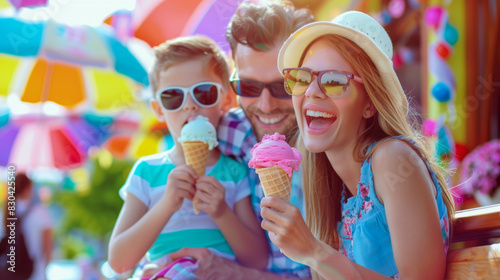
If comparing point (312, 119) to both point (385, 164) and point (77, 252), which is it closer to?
point (385, 164)

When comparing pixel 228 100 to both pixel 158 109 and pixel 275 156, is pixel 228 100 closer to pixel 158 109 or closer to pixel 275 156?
pixel 158 109

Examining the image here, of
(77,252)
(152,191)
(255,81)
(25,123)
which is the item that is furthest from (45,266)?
(77,252)

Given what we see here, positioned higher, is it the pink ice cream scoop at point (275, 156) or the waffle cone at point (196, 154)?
the pink ice cream scoop at point (275, 156)

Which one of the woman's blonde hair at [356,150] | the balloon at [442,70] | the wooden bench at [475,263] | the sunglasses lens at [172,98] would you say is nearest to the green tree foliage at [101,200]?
the balloon at [442,70]

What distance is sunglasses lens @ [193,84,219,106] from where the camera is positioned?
2.66m

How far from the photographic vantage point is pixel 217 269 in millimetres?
2430

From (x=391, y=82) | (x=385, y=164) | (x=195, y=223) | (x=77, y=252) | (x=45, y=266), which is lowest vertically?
(x=77, y=252)

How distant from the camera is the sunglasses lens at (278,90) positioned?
8.49 feet

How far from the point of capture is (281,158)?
179 cm

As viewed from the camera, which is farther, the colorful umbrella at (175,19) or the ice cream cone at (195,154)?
the colorful umbrella at (175,19)

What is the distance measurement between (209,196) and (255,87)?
63 cm

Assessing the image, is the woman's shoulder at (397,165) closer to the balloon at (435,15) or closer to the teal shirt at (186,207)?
the teal shirt at (186,207)

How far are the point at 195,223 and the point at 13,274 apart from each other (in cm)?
248

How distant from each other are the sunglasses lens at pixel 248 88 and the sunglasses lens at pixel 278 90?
2.4 inches
